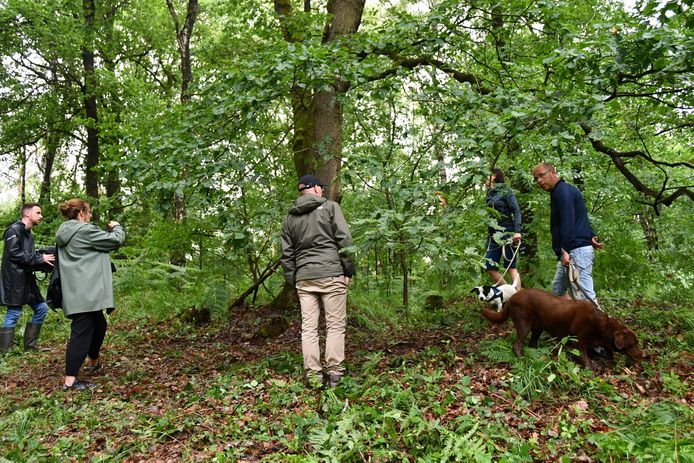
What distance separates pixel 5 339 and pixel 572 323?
7.95 metres

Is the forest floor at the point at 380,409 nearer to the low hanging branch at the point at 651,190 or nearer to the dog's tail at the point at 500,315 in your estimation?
the dog's tail at the point at 500,315

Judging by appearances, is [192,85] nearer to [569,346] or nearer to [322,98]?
[322,98]

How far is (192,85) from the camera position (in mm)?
6672

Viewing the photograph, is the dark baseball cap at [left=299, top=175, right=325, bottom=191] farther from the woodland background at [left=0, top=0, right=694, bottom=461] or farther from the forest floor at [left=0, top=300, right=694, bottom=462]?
the forest floor at [left=0, top=300, right=694, bottom=462]

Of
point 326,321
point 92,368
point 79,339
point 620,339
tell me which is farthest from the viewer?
point 92,368

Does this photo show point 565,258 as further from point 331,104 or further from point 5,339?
point 5,339

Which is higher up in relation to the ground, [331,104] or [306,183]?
[331,104]

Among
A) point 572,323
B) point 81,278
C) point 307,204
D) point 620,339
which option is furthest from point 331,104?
point 620,339

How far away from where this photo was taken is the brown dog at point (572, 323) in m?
4.86

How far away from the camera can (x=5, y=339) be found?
734 cm

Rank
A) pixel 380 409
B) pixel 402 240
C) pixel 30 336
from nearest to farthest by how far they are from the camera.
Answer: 1. pixel 380 409
2. pixel 402 240
3. pixel 30 336

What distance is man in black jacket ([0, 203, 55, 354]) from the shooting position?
6953 mm

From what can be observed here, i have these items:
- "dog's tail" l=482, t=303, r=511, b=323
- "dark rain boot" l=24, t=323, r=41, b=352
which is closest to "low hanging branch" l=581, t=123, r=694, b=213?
Answer: "dog's tail" l=482, t=303, r=511, b=323

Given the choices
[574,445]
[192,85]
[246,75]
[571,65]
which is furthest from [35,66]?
[574,445]
